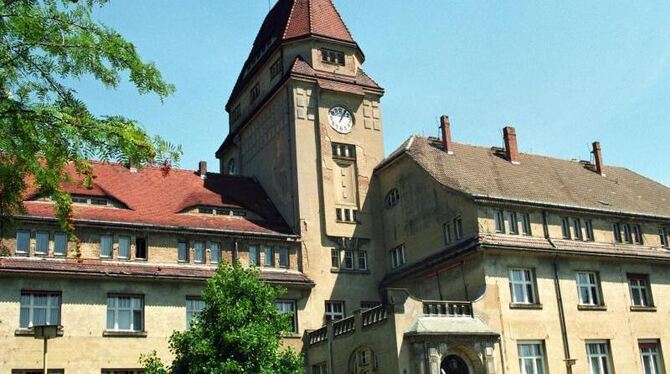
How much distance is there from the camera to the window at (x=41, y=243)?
111ft

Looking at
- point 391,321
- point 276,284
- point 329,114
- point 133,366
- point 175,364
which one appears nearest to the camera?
point 175,364

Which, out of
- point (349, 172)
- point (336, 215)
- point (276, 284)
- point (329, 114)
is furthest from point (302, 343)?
point (329, 114)

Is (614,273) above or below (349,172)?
below

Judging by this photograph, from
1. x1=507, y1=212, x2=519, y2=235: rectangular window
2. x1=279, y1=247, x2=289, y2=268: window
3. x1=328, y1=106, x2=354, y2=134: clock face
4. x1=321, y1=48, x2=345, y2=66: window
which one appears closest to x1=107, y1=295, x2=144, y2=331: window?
x1=279, y1=247, x2=289, y2=268: window

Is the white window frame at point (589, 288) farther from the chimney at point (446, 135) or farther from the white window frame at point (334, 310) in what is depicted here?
the white window frame at point (334, 310)

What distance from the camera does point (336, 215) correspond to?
138 ft

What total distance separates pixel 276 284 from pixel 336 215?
19.9 feet

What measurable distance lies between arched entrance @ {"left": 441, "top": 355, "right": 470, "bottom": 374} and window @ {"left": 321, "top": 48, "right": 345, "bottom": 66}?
834 inches

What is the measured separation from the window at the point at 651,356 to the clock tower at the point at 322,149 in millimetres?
13618

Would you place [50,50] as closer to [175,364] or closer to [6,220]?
[6,220]

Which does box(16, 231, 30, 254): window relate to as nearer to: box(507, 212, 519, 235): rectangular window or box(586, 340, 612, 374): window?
box(507, 212, 519, 235): rectangular window

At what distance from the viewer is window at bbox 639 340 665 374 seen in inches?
1473

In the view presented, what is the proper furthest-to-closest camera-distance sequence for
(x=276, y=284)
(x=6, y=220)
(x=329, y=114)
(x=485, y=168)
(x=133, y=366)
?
(x=329, y=114)
(x=485, y=168)
(x=276, y=284)
(x=133, y=366)
(x=6, y=220)

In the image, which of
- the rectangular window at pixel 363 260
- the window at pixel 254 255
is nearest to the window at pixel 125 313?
the window at pixel 254 255
